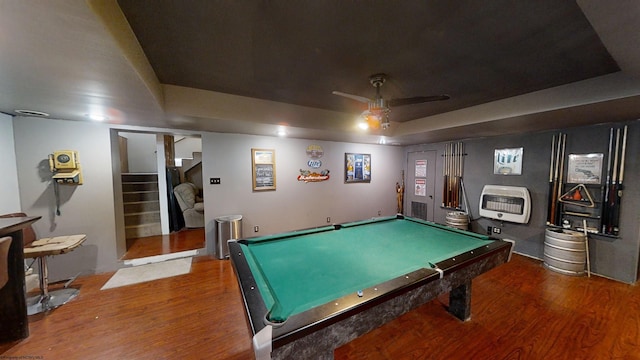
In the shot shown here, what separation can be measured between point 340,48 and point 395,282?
171 centimetres

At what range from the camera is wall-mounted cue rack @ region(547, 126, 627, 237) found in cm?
283

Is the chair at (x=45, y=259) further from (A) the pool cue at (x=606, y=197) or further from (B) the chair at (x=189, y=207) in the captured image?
(A) the pool cue at (x=606, y=197)

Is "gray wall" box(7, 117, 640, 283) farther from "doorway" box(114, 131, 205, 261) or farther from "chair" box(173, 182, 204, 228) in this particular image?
"chair" box(173, 182, 204, 228)

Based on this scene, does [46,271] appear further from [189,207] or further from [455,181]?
[455,181]

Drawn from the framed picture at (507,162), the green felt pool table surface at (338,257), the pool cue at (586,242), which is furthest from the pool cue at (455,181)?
the green felt pool table surface at (338,257)

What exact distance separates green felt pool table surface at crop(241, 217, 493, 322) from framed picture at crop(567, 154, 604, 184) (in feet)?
7.24

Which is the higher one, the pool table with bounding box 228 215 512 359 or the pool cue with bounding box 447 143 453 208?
the pool cue with bounding box 447 143 453 208

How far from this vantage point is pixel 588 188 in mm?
3061

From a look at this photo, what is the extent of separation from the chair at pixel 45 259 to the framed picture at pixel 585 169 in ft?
21.4

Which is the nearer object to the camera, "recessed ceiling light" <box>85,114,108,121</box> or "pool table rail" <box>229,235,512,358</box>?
"pool table rail" <box>229,235,512,358</box>

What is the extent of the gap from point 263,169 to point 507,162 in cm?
435

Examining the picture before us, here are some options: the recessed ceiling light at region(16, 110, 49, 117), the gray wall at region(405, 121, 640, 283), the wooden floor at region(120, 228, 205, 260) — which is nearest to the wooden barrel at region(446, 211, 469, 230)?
the gray wall at region(405, 121, 640, 283)

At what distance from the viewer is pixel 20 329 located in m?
1.90

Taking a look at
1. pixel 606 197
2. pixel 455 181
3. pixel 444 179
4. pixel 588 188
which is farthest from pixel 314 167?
pixel 606 197
